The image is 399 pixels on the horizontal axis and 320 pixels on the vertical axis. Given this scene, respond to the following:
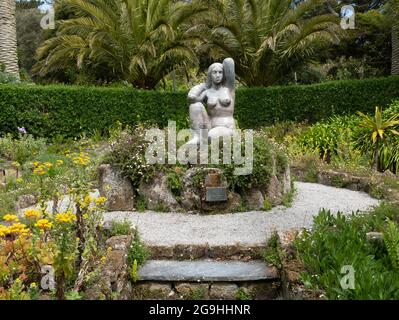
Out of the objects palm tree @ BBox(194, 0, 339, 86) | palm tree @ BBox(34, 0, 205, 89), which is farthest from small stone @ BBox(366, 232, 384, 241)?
palm tree @ BBox(194, 0, 339, 86)

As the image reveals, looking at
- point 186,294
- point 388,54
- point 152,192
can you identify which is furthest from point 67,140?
point 388,54

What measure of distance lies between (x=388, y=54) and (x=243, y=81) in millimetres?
6964

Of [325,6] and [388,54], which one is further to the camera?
[325,6]

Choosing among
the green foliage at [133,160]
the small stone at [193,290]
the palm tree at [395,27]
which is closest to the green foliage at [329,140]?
the palm tree at [395,27]

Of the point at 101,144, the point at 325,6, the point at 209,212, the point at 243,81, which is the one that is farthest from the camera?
the point at 325,6

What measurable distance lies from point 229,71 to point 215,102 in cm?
55

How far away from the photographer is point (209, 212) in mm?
6645

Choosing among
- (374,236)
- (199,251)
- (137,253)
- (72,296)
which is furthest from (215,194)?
(72,296)

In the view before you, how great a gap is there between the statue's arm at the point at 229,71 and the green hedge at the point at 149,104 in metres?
5.51

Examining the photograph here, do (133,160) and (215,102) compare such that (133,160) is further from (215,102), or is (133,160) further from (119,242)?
(119,242)

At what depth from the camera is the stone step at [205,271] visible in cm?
445

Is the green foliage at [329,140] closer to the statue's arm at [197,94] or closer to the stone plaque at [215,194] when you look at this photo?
the statue's arm at [197,94]

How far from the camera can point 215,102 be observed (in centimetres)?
741
